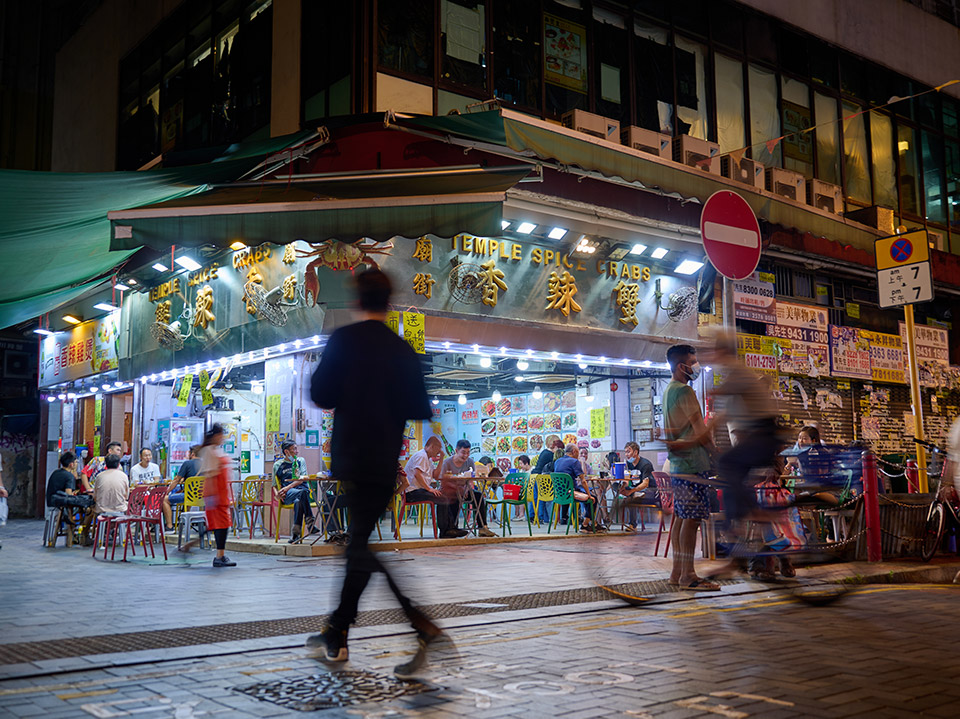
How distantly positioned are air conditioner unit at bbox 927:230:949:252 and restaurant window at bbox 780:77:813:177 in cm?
394

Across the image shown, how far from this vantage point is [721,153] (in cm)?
1487

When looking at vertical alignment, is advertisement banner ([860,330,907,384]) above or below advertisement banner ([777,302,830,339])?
below

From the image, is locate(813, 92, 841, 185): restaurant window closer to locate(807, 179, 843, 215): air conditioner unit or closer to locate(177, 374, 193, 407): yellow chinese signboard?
locate(807, 179, 843, 215): air conditioner unit

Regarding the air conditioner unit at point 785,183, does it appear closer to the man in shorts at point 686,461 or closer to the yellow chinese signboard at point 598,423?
the yellow chinese signboard at point 598,423

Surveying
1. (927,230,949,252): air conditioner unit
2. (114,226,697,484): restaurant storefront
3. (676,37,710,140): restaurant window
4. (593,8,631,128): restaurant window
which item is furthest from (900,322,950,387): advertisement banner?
(593,8,631,128): restaurant window

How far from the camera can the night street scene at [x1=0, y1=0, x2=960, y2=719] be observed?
4.25 metres

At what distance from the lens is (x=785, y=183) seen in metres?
15.2

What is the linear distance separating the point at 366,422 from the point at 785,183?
42.8ft

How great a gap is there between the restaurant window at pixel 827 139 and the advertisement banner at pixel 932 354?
147 inches

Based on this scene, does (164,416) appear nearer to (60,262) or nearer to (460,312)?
(460,312)

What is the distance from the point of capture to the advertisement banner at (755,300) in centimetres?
1485

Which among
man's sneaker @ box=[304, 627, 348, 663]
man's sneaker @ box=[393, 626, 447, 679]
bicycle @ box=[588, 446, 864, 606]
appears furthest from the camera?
bicycle @ box=[588, 446, 864, 606]

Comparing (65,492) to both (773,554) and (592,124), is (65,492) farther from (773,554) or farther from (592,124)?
(773,554)

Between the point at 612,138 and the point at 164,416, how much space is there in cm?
1091
